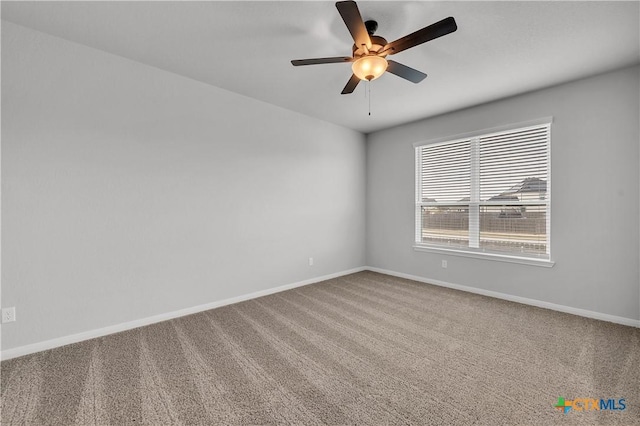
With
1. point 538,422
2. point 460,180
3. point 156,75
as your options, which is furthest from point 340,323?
point 156,75

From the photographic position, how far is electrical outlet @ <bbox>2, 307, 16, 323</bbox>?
7.27 ft

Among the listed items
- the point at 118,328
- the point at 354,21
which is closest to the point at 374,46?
the point at 354,21

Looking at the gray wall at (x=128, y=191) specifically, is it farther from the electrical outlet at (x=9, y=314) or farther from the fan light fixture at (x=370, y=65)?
the fan light fixture at (x=370, y=65)

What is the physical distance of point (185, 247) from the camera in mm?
3174

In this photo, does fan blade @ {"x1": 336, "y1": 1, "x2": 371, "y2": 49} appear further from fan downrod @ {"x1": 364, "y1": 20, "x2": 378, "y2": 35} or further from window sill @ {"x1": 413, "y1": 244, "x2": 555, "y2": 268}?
window sill @ {"x1": 413, "y1": 244, "x2": 555, "y2": 268}

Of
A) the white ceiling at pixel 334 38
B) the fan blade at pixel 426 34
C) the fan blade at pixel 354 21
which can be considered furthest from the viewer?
the white ceiling at pixel 334 38

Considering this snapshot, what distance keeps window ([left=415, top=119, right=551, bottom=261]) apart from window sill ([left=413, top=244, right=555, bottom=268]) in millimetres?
31

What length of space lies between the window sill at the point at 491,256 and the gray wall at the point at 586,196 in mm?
62

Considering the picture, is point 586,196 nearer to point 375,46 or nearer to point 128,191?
point 375,46

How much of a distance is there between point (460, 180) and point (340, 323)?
286cm

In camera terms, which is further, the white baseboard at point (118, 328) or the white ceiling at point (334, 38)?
the white baseboard at point (118, 328)

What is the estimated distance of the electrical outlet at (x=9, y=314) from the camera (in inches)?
87.3

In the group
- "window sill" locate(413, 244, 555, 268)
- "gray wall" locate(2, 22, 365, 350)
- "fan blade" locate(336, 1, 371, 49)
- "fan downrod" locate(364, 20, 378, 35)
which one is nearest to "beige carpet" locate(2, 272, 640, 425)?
"gray wall" locate(2, 22, 365, 350)

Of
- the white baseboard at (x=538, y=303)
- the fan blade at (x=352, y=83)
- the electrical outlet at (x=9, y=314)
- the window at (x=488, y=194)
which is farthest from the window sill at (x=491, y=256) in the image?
the electrical outlet at (x=9, y=314)
